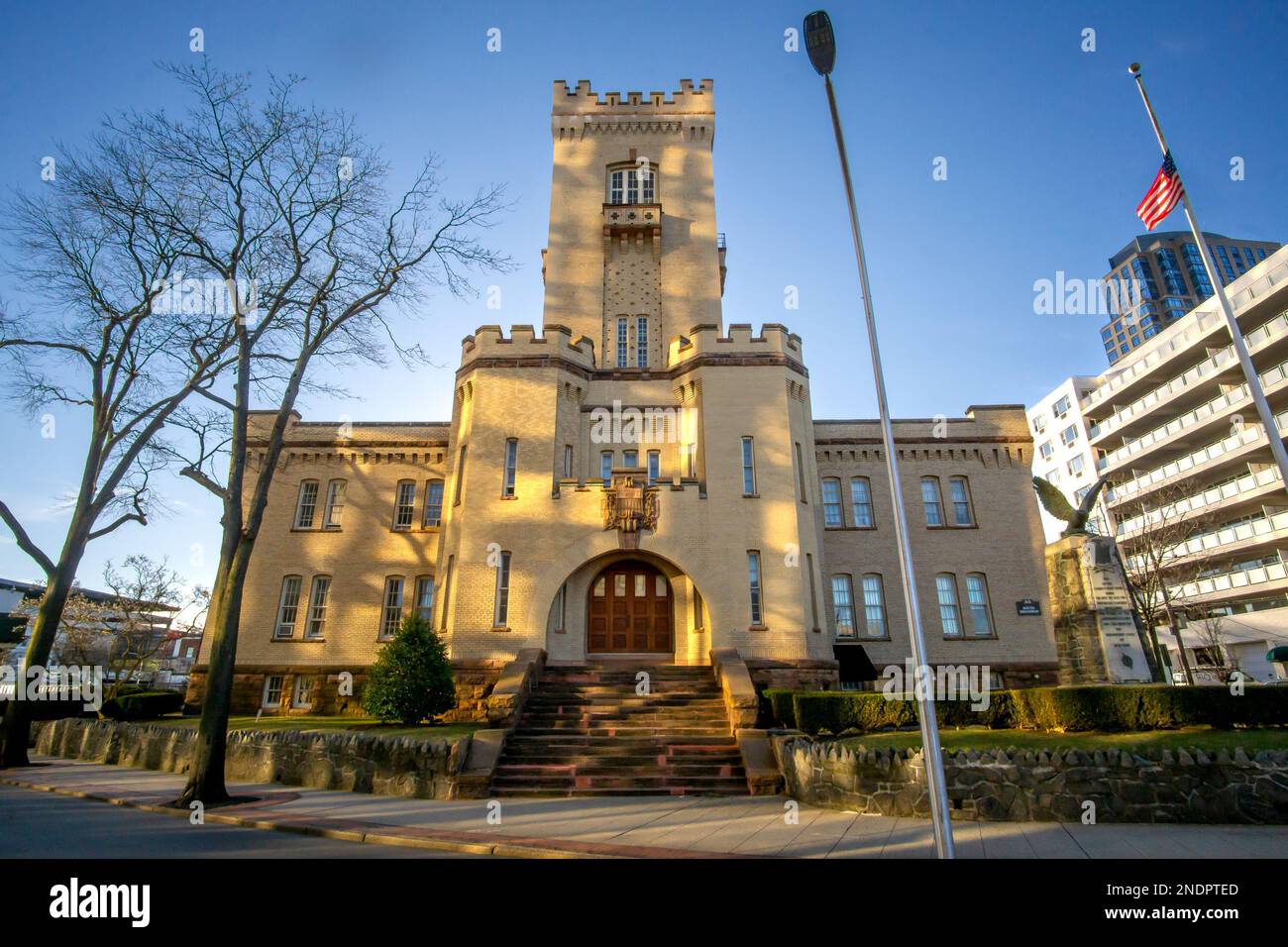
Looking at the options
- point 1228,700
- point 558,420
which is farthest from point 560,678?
point 1228,700

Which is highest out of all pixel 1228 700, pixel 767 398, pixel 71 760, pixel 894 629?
pixel 767 398

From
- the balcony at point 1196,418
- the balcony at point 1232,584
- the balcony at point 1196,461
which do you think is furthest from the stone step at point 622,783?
the balcony at point 1196,418

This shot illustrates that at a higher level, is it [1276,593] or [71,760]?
[1276,593]

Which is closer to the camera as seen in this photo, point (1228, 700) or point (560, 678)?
point (1228, 700)

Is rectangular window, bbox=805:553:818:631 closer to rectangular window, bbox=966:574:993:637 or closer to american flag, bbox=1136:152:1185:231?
rectangular window, bbox=966:574:993:637

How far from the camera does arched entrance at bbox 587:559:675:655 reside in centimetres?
2136

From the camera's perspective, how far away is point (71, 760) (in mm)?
19547

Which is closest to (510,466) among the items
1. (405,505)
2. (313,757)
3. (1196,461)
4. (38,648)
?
(405,505)

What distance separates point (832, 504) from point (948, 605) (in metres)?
5.90

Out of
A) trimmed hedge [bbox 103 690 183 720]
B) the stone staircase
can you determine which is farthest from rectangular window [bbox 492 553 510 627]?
trimmed hedge [bbox 103 690 183 720]
